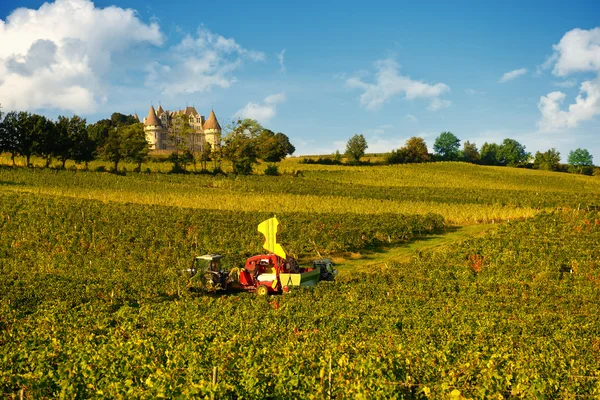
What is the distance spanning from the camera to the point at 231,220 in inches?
1454

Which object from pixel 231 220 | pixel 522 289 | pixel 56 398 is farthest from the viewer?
pixel 231 220

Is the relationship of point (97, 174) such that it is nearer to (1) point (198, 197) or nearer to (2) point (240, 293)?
(1) point (198, 197)

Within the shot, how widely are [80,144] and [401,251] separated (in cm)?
5914

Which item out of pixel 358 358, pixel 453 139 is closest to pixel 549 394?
pixel 358 358

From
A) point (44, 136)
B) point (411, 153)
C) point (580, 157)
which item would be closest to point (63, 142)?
point (44, 136)

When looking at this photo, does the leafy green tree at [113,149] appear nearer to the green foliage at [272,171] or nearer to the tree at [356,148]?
the green foliage at [272,171]

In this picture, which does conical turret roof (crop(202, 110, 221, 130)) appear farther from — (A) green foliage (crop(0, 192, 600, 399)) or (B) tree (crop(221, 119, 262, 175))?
(A) green foliage (crop(0, 192, 600, 399))

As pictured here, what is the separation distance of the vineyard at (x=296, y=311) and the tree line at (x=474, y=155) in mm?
72386

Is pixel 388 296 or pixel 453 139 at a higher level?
pixel 453 139

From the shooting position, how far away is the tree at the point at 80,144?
74.2m

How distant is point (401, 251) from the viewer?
32156mm

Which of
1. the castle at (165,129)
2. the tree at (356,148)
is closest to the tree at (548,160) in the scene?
the tree at (356,148)

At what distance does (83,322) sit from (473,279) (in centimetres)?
1736

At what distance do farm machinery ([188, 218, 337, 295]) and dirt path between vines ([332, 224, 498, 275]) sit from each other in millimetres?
6240
